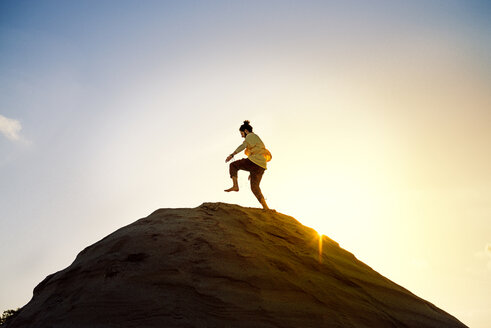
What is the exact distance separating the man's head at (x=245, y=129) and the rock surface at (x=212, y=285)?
2.14 m

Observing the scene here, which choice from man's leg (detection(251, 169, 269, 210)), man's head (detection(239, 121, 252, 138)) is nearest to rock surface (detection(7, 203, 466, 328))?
man's leg (detection(251, 169, 269, 210))

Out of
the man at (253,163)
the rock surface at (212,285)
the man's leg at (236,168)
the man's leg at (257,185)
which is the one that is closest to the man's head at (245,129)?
the man at (253,163)

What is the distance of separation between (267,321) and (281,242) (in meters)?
1.76

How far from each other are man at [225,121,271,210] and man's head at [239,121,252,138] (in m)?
0.21

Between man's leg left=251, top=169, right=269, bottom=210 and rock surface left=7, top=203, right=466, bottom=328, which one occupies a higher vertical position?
man's leg left=251, top=169, right=269, bottom=210

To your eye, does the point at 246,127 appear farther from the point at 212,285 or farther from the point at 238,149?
the point at 212,285

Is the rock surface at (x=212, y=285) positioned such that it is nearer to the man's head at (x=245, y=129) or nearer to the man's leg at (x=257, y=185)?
the man's leg at (x=257, y=185)

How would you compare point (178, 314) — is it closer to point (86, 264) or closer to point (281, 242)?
point (86, 264)

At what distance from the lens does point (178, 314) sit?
3193mm

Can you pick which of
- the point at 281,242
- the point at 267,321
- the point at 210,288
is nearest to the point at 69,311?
the point at 210,288

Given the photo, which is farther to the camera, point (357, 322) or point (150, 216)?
point (150, 216)

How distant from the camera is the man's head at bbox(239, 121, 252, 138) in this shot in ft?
23.0

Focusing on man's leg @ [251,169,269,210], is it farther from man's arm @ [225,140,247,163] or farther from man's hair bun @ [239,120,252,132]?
man's hair bun @ [239,120,252,132]

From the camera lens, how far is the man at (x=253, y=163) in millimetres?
6648
